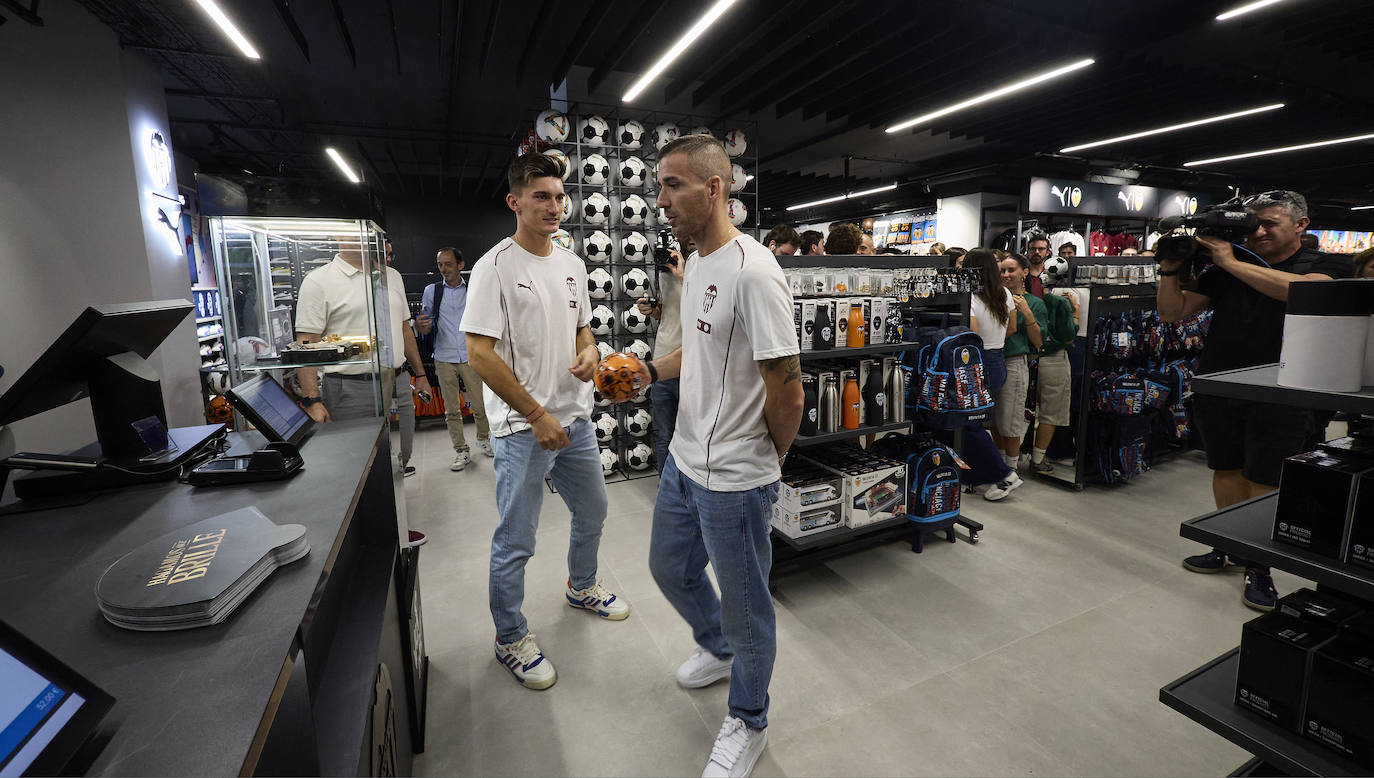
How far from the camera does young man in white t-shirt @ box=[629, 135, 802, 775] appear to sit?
62.9 inches

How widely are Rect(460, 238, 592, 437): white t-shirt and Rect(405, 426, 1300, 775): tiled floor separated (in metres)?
1.04

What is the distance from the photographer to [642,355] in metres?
5.07

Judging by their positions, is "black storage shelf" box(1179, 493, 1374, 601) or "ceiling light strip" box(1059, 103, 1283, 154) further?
"ceiling light strip" box(1059, 103, 1283, 154)

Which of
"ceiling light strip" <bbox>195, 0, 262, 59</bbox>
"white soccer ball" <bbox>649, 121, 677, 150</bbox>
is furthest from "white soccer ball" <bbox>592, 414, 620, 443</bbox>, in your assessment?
A: "ceiling light strip" <bbox>195, 0, 262, 59</bbox>

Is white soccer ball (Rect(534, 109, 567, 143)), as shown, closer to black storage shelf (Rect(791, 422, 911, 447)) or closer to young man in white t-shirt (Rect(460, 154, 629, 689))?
young man in white t-shirt (Rect(460, 154, 629, 689))

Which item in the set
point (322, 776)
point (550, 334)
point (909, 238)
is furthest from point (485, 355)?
point (909, 238)

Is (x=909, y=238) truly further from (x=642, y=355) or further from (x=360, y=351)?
(x=360, y=351)

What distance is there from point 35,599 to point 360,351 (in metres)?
1.55

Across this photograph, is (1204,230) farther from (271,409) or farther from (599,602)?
(271,409)

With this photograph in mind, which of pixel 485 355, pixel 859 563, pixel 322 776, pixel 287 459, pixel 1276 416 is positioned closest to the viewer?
pixel 322 776

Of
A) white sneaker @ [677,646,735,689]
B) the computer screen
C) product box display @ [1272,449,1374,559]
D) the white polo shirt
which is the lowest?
white sneaker @ [677,646,735,689]

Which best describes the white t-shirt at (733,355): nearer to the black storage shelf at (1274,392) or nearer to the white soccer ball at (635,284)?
the black storage shelf at (1274,392)

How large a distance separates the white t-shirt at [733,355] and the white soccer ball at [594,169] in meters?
3.57

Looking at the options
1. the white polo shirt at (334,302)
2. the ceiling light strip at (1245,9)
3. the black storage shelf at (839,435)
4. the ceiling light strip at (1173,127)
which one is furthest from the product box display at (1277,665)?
the ceiling light strip at (1173,127)
